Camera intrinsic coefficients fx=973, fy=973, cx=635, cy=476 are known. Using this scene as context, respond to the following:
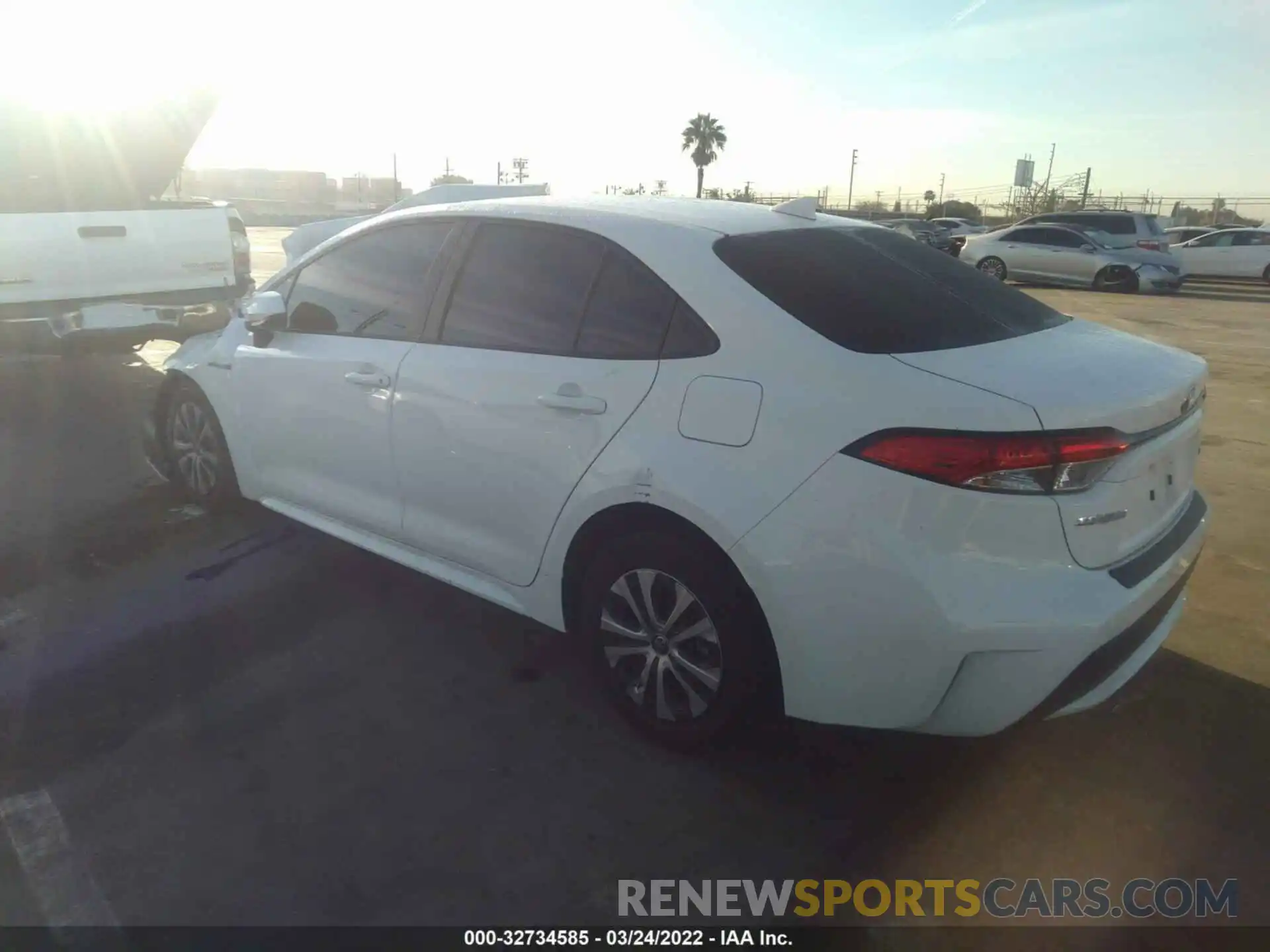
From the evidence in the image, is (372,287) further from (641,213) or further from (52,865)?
(52,865)

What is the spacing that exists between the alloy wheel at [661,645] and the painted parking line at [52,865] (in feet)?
5.08

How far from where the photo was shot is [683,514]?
2.83m

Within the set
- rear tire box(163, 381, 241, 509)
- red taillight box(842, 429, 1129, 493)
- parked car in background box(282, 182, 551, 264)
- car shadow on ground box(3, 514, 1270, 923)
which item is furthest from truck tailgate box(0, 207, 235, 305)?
red taillight box(842, 429, 1129, 493)

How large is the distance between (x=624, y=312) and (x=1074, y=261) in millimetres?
20500

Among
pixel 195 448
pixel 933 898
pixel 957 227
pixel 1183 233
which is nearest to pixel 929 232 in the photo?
pixel 957 227

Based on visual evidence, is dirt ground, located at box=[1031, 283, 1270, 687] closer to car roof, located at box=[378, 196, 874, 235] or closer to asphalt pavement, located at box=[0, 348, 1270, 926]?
asphalt pavement, located at box=[0, 348, 1270, 926]

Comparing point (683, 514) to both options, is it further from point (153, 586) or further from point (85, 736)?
point (153, 586)

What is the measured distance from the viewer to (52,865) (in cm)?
262

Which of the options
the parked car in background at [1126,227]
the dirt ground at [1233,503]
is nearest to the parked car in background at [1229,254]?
the parked car in background at [1126,227]

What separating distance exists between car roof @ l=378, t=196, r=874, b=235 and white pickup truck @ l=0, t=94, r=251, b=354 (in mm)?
4423

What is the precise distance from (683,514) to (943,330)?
97cm

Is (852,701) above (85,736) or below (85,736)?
above

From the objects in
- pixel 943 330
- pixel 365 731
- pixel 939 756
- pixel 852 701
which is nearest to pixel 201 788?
pixel 365 731

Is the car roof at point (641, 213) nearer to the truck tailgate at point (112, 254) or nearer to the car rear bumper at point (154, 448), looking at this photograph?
the car rear bumper at point (154, 448)
